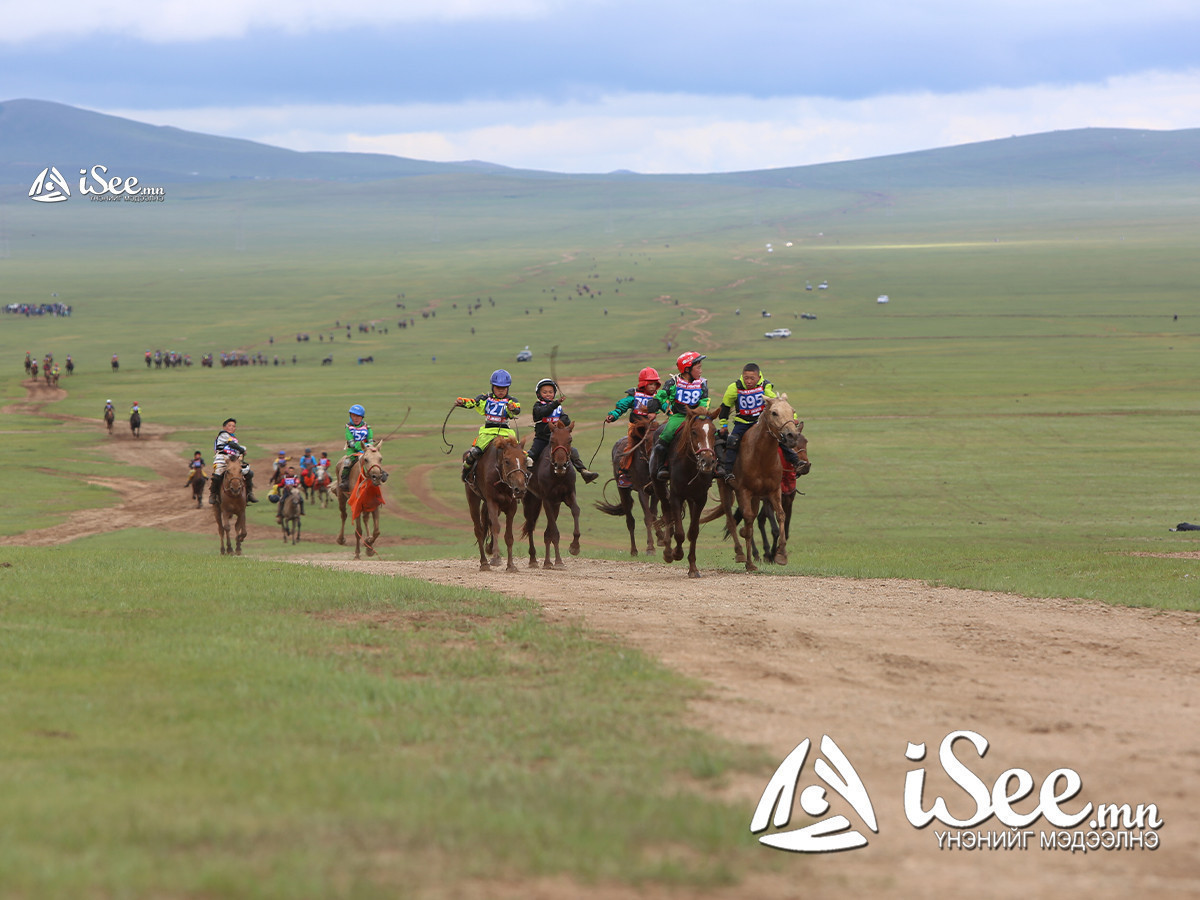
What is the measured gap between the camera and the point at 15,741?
9172 mm

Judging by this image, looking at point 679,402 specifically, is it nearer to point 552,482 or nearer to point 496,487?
point 552,482

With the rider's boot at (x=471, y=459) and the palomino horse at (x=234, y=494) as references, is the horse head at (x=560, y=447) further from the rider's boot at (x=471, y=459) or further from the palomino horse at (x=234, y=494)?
the palomino horse at (x=234, y=494)

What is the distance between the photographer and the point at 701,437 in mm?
19719

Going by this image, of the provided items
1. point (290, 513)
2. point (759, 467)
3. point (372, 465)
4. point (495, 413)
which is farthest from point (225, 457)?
point (759, 467)

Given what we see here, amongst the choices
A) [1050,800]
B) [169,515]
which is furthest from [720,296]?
[1050,800]

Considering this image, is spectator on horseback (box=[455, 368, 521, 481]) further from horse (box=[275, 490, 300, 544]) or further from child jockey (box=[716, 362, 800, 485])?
horse (box=[275, 490, 300, 544])

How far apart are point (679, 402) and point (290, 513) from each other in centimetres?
1904

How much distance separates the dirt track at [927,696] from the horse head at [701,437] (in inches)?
74.4

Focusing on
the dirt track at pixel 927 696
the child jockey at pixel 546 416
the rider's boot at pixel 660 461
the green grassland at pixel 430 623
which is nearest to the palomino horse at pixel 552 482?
the child jockey at pixel 546 416

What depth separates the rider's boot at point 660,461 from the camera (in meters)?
21.1

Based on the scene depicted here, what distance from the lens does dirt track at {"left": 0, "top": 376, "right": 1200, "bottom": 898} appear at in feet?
24.1

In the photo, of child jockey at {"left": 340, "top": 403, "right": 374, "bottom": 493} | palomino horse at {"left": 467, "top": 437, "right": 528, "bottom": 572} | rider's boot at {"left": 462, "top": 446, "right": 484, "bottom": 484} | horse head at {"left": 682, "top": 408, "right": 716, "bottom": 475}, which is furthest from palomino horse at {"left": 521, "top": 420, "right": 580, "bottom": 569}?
child jockey at {"left": 340, "top": 403, "right": 374, "bottom": 493}

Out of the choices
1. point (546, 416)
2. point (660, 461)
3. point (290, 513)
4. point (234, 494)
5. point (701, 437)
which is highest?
point (546, 416)

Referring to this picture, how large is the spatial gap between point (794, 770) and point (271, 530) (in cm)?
3272
